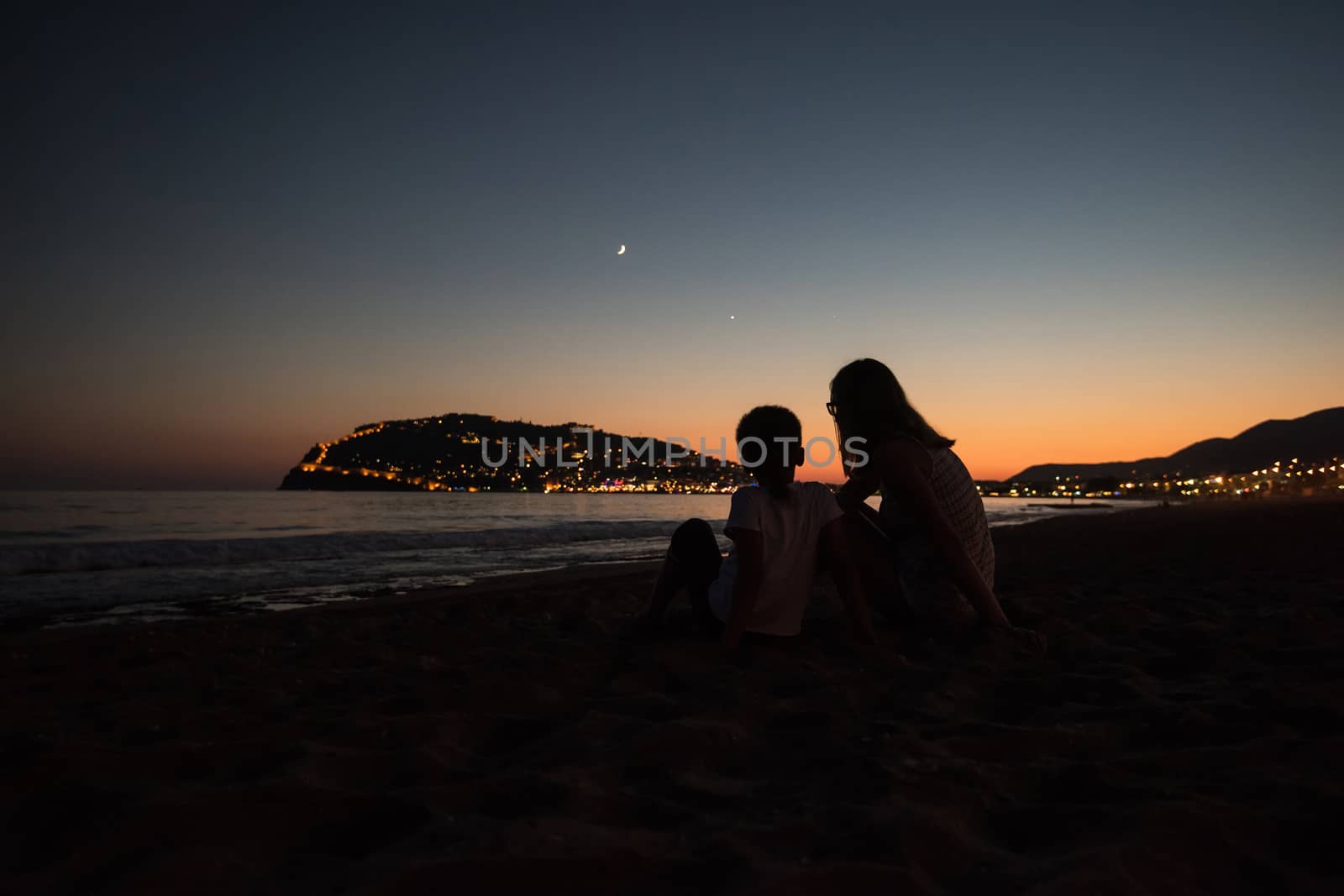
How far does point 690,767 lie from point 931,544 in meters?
1.86

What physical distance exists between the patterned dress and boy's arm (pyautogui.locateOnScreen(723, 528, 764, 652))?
774 millimetres

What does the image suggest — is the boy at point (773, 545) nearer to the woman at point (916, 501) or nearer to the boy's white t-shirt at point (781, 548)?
the boy's white t-shirt at point (781, 548)

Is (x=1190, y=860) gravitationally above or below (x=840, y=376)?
below

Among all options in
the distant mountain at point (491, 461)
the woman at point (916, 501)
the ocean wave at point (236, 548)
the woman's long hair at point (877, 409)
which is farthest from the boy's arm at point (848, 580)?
the distant mountain at point (491, 461)

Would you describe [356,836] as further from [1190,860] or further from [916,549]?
[916,549]

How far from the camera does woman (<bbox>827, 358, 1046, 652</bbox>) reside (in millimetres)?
3240

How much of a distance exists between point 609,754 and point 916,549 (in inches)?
83.4

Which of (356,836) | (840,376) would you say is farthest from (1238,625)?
(356,836)

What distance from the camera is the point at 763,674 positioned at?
296cm

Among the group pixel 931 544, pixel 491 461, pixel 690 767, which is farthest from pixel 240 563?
pixel 491 461

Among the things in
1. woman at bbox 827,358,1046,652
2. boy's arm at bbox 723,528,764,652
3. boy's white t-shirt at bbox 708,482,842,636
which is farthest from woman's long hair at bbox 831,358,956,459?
boy's arm at bbox 723,528,764,652

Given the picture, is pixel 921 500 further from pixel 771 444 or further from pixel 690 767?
pixel 690 767

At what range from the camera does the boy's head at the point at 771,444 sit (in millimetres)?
3131

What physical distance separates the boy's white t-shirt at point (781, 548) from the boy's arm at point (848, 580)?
57 millimetres
